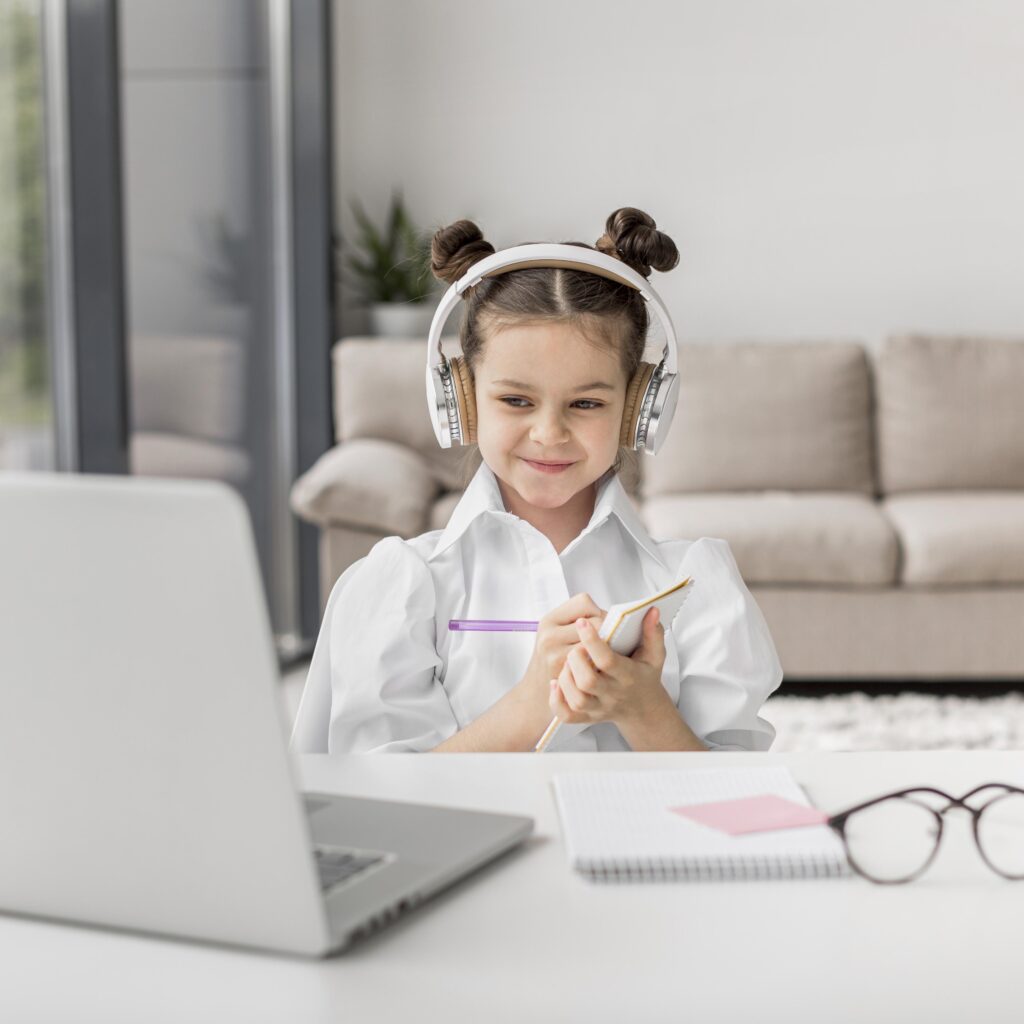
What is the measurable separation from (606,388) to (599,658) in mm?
383

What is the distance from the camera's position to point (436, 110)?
180 inches

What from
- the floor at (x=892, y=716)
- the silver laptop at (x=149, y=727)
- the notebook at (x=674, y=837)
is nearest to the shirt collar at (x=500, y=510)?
the notebook at (x=674, y=837)

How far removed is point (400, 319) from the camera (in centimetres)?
437

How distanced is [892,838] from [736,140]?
401 centimetres

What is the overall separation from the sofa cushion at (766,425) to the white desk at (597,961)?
321cm

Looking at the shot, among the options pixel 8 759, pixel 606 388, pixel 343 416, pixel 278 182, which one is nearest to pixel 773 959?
pixel 8 759

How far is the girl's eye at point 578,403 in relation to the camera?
4.52ft

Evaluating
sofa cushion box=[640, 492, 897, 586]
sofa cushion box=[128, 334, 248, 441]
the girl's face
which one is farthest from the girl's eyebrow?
sofa cushion box=[640, 492, 897, 586]

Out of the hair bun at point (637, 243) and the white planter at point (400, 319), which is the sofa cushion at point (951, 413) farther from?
the hair bun at point (637, 243)

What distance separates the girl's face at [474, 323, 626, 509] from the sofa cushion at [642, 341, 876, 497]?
256 cm

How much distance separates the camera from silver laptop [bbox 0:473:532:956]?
562mm

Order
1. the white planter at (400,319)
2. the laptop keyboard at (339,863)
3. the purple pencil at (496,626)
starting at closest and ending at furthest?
1. the laptop keyboard at (339,863)
2. the purple pencil at (496,626)
3. the white planter at (400,319)

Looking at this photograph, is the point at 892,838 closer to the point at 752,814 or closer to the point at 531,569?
the point at 752,814

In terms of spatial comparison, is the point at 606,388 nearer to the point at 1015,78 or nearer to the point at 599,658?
the point at 599,658
